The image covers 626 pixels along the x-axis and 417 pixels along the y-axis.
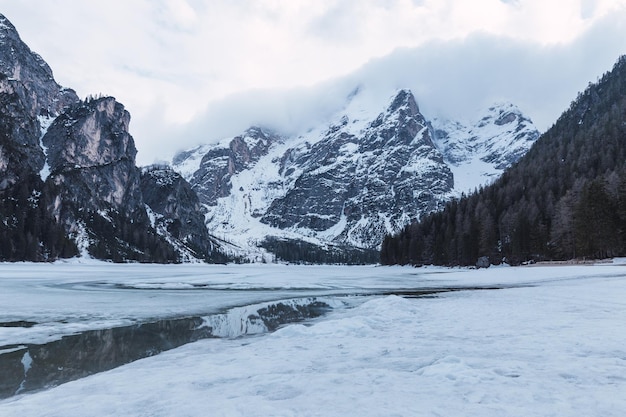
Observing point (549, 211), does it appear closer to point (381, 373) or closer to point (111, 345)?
point (381, 373)

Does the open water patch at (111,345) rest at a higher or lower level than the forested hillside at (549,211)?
lower

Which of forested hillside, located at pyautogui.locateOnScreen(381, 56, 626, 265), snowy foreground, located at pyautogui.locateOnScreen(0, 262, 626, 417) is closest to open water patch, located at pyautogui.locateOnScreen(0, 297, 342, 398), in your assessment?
snowy foreground, located at pyautogui.locateOnScreen(0, 262, 626, 417)

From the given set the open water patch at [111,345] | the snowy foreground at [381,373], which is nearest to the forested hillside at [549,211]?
the snowy foreground at [381,373]

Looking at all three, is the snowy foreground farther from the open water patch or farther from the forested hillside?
the forested hillside

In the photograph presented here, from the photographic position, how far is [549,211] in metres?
84.2

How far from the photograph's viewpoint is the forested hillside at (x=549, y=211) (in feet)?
Answer: 203

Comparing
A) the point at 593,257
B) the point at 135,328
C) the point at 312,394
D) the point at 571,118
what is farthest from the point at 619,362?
the point at 571,118

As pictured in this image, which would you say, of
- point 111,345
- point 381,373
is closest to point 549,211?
point 381,373

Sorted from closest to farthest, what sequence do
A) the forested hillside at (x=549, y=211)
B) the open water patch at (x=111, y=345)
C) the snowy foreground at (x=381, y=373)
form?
the snowy foreground at (x=381, y=373), the open water patch at (x=111, y=345), the forested hillside at (x=549, y=211)

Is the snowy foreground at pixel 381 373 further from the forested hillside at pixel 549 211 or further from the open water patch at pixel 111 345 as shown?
the forested hillside at pixel 549 211

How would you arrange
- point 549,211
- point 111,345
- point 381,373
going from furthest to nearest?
point 549,211 < point 111,345 < point 381,373

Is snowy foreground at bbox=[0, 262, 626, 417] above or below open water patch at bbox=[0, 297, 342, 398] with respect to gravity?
above

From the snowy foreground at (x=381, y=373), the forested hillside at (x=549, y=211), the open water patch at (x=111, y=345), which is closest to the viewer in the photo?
the snowy foreground at (x=381, y=373)

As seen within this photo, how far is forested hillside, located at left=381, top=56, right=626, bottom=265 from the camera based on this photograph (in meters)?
62.0
